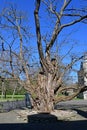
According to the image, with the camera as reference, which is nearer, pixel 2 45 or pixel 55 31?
pixel 55 31

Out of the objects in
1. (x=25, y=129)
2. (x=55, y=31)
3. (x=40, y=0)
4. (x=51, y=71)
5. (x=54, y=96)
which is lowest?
(x=25, y=129)

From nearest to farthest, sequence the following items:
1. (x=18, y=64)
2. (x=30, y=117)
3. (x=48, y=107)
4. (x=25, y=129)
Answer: (x=25, y=129) < (x=30, y=117) < (x=48, y=107) < (x=18, y=64)

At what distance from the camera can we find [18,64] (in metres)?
30.1

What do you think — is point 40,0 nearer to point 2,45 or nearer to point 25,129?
point 2,45

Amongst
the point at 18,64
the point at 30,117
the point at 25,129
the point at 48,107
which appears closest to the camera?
the point at 25,129

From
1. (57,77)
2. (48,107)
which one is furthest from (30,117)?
(57,77)

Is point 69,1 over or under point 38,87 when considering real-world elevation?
over

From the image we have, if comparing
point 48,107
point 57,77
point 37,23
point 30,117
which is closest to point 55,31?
point 37,23

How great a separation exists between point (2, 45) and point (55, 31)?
21.2 ft

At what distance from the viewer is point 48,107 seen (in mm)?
24578

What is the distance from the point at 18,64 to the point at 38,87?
5416 mm

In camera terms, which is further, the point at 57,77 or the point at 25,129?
the point at 57,77

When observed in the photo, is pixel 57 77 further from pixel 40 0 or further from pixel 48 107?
pixel 40 0

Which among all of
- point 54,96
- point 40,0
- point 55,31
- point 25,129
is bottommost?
point 25,129
